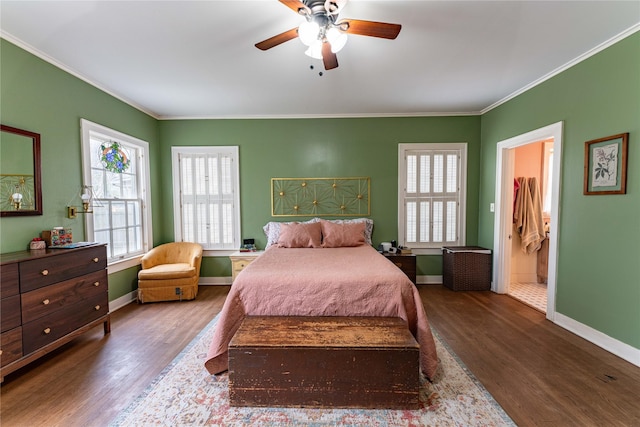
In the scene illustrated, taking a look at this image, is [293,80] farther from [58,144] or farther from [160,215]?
[160,215]

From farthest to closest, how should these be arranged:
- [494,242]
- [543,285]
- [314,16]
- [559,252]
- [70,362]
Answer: [543,285], [494,242], [559,252], [70,362], [314,16]

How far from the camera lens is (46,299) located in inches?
79.7

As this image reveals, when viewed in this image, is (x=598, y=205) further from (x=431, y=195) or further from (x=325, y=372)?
(x=325, y=372)

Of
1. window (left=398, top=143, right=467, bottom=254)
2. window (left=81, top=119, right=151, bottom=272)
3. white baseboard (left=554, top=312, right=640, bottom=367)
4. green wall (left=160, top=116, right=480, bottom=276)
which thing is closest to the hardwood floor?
white baseboard (left=554, top=312, right=640, bottom=367)

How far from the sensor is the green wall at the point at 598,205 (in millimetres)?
2129

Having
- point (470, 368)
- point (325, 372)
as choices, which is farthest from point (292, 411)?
point (470, 368)

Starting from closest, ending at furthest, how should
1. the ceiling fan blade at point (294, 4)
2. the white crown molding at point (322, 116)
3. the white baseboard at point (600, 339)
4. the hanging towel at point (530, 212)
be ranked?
the ceiling fan blade at point (294, 4)
the white baseboard at point (600, 339)
the hanging towel at point (530, 212)
the white crown molding at point (322, 116)

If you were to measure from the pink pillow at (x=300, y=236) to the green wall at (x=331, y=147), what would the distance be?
0.58m

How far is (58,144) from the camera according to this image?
256 cm

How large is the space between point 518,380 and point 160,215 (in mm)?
4617

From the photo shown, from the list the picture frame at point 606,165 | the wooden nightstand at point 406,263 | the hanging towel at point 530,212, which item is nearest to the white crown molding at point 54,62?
the wooden nightstand at point 406,263

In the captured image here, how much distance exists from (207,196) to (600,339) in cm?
477

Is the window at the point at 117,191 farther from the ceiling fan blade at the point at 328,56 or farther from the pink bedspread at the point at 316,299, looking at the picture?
the ceiling fan blade at the point at 328,56

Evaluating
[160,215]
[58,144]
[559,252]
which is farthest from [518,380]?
[160,215]
